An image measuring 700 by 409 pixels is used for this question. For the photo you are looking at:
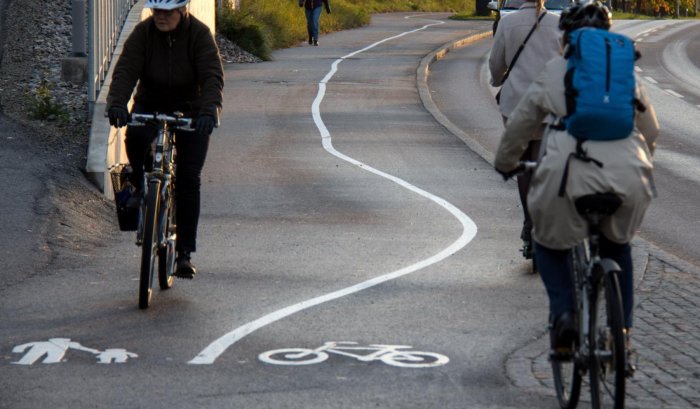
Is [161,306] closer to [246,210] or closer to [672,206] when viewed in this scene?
[246,210]

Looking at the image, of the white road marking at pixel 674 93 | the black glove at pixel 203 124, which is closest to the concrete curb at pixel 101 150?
the black glove at pixel 203 124

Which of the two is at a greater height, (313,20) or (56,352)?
(56,352)

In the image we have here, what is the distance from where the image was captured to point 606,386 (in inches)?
222

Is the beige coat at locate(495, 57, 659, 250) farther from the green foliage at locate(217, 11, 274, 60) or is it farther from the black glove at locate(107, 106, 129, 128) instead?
the green foliage at locate(217, 11, 274, 60)

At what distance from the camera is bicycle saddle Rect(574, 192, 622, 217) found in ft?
18.3

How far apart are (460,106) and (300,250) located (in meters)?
15.2

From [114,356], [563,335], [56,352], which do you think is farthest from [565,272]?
[56,352]

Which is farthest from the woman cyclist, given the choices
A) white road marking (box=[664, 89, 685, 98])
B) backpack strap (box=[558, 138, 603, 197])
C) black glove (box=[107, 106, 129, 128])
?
white road marking (box=[664, 89, 685, 98])

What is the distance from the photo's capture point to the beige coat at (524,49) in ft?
31.5

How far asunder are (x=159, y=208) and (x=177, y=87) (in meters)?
0.80

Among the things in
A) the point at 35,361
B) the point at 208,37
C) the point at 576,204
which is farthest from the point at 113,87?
the point at 576,204

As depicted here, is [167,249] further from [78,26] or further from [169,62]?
[78,26]

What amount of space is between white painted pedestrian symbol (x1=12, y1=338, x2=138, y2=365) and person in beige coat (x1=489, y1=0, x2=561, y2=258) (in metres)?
3.32

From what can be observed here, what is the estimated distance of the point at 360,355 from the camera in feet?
24.0
